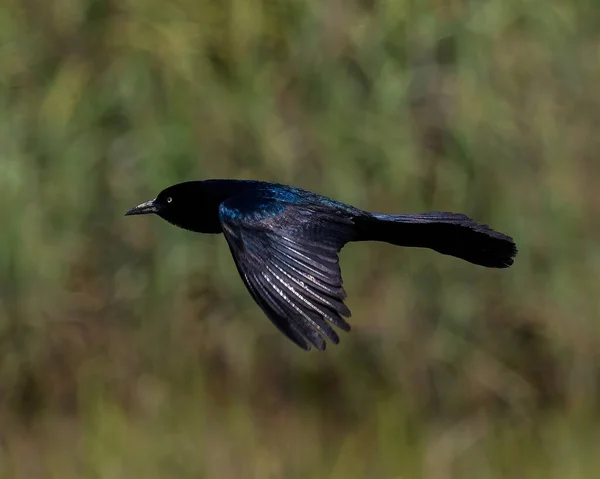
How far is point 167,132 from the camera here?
19.4 feet

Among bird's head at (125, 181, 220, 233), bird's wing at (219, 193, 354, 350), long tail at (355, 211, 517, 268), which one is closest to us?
bird's wing at (219, 193, 354, 350)

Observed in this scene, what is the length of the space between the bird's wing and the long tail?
0.09m

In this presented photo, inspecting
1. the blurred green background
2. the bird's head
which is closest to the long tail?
the bird's head

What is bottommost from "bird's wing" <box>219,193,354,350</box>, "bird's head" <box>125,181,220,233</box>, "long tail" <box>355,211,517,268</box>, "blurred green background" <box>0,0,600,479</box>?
"bird's wing" <box>219,193,354,350</box>

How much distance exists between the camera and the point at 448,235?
3676 mm

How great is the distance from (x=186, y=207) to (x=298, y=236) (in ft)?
1.42

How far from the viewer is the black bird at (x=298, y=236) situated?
3.12 metres

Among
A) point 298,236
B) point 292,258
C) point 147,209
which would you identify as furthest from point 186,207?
point 292,258

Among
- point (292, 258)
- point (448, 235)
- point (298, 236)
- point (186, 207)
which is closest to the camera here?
point (292, 258)

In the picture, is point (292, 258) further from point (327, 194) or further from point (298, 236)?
point (327, 194)

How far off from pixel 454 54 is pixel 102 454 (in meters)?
1.93

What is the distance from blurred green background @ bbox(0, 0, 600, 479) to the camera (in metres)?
5.84

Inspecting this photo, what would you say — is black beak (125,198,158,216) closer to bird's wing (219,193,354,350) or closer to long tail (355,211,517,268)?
bird's wing (219,193,354,350)

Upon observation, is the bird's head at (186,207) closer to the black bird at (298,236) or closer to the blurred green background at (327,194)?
the black bird at (298,236)
